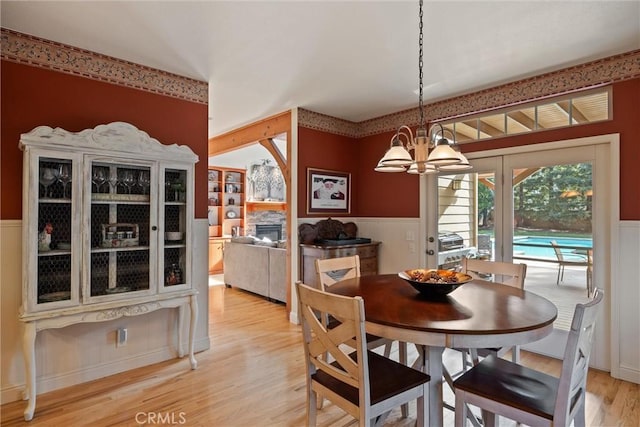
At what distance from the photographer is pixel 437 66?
296 centimetres

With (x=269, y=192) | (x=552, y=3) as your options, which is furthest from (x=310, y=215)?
(x=269, y=192)

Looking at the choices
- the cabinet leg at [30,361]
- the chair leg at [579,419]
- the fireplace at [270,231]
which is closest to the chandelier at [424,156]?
the chair leg at [579,419]

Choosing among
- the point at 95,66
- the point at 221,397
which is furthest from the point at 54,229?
the point at 221,397

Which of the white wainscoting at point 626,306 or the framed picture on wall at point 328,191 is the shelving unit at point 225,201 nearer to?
the framed picture on wall at point 328,191

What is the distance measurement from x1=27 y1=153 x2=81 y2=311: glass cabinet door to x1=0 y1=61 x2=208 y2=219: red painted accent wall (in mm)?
295

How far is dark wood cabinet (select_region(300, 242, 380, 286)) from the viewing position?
3.88 m

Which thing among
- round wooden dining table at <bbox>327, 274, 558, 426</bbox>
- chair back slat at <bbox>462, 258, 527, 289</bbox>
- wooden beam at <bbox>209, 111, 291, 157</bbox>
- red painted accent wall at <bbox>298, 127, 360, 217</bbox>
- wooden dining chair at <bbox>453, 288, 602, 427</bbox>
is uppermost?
wooden beam at <bbox>209, 111, 291, 157</bbox>

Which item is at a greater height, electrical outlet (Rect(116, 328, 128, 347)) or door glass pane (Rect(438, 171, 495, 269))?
door glass pane (Rect(438, 171, 495, 269))

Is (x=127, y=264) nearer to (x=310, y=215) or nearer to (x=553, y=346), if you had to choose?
(x=310, y=215)

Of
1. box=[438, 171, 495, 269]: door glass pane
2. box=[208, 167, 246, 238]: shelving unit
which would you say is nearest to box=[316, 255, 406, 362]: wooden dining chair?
box=[438, 171, 495, 269]: door glass pane

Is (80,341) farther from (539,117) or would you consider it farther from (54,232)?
(539,117)

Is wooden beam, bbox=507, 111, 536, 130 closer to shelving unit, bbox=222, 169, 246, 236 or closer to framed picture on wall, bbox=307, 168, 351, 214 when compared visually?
framed picture on wall, bbox=307, 168, 351, 214

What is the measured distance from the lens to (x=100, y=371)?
274 centimetres

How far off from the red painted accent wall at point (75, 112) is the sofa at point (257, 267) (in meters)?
1.72
